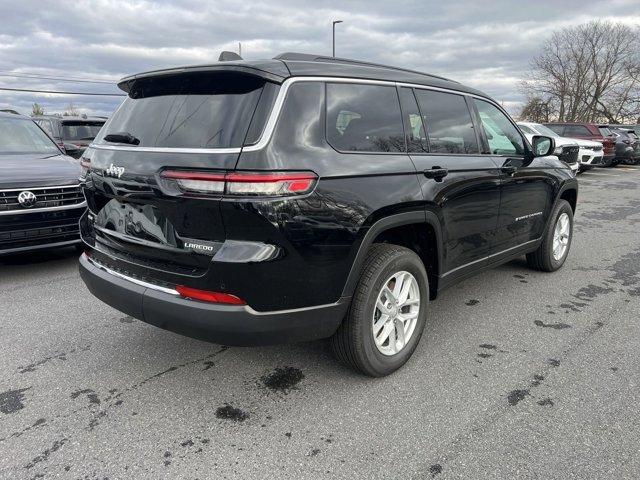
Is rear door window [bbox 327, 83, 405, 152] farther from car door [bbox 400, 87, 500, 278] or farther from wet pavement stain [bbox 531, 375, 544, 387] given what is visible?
wet pavement stain [bbox 531, 375, 544, 387]

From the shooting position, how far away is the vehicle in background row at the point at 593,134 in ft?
58.0

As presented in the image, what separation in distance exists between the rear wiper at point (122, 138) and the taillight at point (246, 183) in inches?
23.6

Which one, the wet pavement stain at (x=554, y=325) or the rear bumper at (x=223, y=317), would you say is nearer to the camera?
the rear bumper at (x=223, y=317)

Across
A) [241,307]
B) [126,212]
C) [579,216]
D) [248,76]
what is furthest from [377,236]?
[579,216]

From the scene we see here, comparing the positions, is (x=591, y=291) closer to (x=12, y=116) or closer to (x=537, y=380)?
(x=537, y=380)

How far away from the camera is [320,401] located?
285 centimetres

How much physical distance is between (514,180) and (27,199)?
4.47 meters

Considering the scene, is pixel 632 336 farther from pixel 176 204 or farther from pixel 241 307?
pixel 176 204

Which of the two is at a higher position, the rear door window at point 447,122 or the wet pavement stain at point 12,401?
the rear door window at point 447,122

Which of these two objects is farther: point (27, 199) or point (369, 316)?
point (27, 199)

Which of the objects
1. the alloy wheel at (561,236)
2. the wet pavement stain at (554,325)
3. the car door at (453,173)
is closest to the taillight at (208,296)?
the car door at (453,173)

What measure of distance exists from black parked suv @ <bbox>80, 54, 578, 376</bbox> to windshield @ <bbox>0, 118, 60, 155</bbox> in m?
3.53

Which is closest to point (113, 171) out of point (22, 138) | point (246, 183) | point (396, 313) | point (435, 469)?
point (246, 183)

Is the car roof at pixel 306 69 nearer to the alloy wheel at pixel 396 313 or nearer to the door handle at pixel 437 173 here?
the door handle at pixel 437 173
